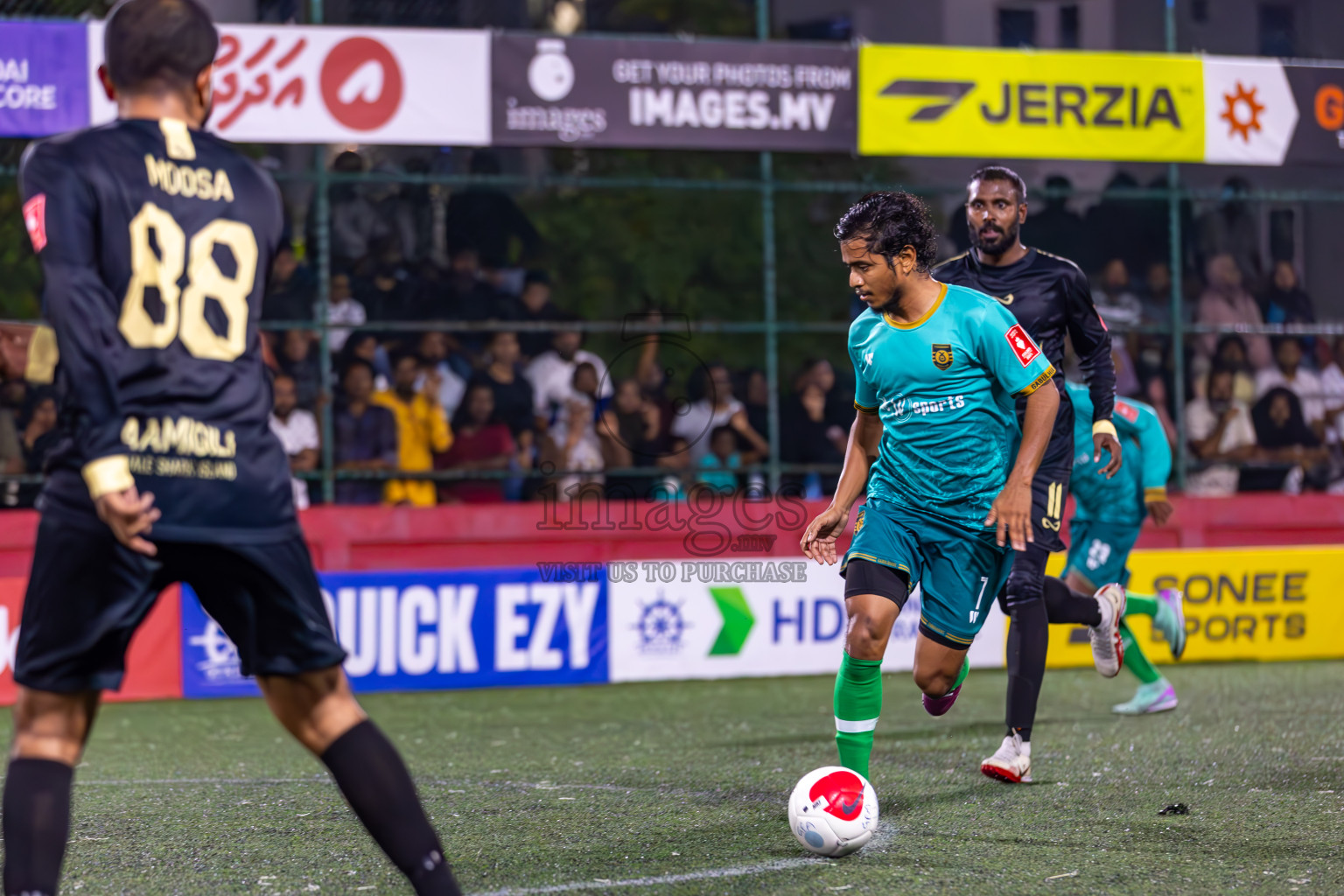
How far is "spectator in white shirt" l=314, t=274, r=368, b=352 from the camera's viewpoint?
442 inches

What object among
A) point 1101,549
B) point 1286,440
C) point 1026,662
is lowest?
point 1026,662

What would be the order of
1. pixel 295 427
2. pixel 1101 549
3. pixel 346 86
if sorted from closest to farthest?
pixel 1101 549, pixel 346 86, pixel 295 427

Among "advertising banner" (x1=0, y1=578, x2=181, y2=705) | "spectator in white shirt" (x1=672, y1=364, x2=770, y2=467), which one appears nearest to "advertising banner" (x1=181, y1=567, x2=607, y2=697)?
"advertising banner" (x1=0, y1=578, x2=181, y2=705)

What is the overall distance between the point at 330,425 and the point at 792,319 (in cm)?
579

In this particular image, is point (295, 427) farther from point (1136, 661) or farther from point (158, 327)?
point (158, 327)

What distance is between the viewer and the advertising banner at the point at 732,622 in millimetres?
9961

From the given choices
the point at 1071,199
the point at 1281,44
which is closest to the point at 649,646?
the point at 1071,199

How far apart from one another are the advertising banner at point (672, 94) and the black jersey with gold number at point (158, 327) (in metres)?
7.55

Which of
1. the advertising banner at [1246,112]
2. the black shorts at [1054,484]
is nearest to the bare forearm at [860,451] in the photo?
the black shorts at [1054,484]

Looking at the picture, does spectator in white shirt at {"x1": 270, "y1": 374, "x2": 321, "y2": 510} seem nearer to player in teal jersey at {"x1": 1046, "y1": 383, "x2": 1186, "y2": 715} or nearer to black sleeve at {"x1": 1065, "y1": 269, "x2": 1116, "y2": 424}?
player in teal jersey at {"x1": 1046, "y1": 383, "x2": 1186, "y2": 715}

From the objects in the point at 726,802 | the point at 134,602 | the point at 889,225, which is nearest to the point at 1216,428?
the point at 726,802

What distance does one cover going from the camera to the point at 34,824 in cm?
296

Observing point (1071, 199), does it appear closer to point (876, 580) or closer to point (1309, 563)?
point (1309, 563)

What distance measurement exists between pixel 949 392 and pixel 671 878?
183cm
